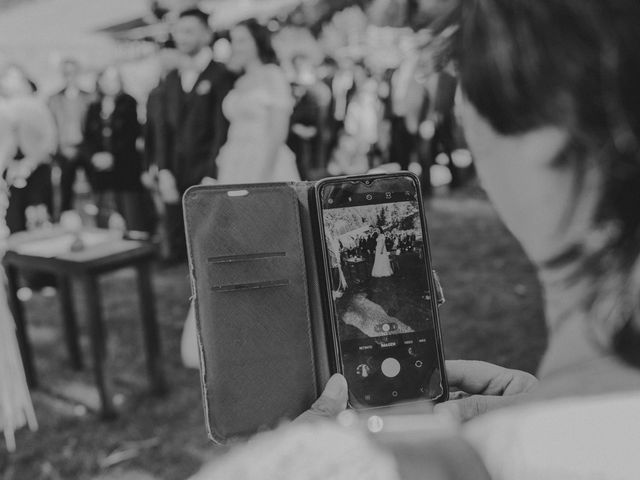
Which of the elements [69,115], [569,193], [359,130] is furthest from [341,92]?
[569,193]

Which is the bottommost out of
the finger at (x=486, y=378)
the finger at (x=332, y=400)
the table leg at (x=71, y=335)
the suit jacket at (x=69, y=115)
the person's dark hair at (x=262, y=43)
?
the table leg at (x=71, y=335)

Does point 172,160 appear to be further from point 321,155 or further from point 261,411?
point 261,411

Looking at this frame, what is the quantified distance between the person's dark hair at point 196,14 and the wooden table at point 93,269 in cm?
164

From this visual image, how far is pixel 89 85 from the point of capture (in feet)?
22.6

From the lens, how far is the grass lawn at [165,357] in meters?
2.27

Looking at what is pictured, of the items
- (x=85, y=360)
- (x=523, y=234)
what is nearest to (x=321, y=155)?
(x=85, y=360)

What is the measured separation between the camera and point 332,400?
0.80 m

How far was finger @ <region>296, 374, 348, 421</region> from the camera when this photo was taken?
2.54 ft

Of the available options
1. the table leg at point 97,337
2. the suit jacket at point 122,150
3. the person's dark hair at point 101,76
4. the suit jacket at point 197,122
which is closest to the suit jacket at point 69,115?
the person's dark hair at point 101,76

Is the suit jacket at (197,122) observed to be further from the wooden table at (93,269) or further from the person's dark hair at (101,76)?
the person's dark hair at (101,76)

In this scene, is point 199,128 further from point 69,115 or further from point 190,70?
point 69,115

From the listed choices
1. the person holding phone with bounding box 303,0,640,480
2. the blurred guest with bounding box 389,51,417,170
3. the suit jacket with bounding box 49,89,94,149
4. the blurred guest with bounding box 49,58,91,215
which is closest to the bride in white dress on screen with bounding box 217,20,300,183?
the blurred guest with bounding box 49,58,91,215

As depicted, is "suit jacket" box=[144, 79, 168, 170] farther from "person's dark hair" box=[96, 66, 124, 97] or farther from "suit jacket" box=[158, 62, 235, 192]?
"person's dark hair" box=[96, 66, 124, 97]

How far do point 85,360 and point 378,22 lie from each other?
341 centimetres
